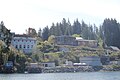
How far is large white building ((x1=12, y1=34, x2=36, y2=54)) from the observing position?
102 metres

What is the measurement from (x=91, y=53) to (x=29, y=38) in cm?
2022

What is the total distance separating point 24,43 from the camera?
337 feet

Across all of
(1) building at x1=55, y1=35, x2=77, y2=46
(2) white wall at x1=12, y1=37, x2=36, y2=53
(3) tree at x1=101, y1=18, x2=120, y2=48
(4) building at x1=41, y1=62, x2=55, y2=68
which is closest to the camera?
(4) building at x1=41, y1=62, x2=55, y2=68

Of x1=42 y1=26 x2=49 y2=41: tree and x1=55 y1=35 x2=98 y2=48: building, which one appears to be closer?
x1=55 y1=35 x2=98 y2=48: building

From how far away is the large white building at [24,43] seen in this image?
102m

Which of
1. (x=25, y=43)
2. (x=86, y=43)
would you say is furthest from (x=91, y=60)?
(x=86, y=43)

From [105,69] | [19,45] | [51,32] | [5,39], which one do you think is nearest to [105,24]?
[51,32]

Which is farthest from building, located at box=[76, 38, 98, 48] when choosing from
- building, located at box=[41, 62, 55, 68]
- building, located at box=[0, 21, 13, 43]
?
building, located at box=[0, 21, 13, 43]

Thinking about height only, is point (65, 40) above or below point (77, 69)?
above

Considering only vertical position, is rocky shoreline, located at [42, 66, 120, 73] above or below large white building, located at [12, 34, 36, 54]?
below

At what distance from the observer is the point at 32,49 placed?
9981cm

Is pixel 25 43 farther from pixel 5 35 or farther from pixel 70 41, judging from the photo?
pixel 70 41

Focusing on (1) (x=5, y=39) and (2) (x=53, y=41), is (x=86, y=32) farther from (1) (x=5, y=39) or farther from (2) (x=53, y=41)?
(1) (x=5, y=39)

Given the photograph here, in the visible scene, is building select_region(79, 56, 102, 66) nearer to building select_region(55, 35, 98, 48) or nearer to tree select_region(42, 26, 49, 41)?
building select_region(55, 35, 98, 48)
